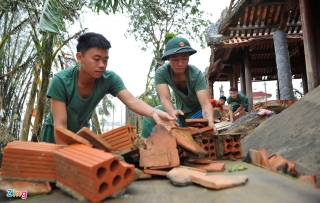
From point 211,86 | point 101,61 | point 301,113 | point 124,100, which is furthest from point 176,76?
point 211,86

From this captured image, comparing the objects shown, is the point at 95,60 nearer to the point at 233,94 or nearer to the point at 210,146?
the point at 210,146

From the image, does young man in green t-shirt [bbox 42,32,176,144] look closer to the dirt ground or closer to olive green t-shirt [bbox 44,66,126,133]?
olive green t-shirt [bbox 44,66,126,133]

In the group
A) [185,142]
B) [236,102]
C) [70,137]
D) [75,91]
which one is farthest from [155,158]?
[236,102]

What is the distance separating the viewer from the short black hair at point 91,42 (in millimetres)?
2381

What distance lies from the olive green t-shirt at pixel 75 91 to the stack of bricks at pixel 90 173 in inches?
39.2

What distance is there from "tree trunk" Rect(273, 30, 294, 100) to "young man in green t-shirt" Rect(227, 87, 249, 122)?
181 centimetres

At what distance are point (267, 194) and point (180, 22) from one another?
13.0m

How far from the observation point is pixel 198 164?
2.29 meters

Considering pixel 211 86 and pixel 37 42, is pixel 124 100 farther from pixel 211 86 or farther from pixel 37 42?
pixel 211 86

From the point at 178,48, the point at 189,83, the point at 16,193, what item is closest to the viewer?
the point at 16,193

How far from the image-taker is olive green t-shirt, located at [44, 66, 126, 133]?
2508mm

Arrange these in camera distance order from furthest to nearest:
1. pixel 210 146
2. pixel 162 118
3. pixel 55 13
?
pixel 55 13, pixel 210 146, pixel 162 118

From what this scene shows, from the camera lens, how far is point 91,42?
2387 mm

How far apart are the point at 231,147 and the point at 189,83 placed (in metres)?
0.95
